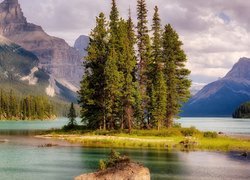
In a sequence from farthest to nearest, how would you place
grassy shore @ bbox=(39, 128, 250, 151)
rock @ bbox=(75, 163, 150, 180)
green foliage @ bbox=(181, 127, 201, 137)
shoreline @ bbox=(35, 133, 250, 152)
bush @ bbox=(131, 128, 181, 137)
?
green foliage @ bbox=(181, 127, 201, 137) < bush @ bbox=(131, 128, 181, 137) < grassy shore @ bbox=(39, 128, 250, 151) < shoreline @ bbox=(35, 133, 250, 152) < rock @ bbox=(75, 163, 150, 180)

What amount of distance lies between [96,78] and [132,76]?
889cm

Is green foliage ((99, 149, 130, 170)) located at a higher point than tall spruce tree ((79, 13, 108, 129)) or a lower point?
lower

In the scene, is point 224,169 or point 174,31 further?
point 174,31

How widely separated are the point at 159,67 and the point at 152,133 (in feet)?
65.6

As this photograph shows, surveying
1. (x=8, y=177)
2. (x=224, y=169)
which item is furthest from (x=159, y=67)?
(x=8, y=177)

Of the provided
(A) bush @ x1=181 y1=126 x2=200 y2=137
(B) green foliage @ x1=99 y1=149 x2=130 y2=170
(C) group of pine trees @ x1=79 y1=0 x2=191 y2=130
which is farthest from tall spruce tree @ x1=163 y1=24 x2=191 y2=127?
(B) green foliage @ x1=99 y1=149 x2=130 y2=170

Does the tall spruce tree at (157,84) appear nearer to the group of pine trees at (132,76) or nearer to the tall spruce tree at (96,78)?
the group of pine trees at (132,76)

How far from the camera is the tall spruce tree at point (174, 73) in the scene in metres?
105

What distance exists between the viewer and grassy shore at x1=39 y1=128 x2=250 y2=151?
76500 mm

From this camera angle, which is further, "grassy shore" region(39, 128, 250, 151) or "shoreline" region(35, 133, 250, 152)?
"grassy shore" region(39, 128, 250, 151)

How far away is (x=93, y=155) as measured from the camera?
6319 cm

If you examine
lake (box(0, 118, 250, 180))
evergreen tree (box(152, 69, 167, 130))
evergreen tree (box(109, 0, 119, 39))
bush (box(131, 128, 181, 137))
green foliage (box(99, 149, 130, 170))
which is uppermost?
evergreen tree (box(109, 0, 119, 39))

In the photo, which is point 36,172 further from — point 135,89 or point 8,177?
point 135,89

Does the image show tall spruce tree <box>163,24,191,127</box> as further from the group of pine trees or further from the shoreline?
the shoreline
